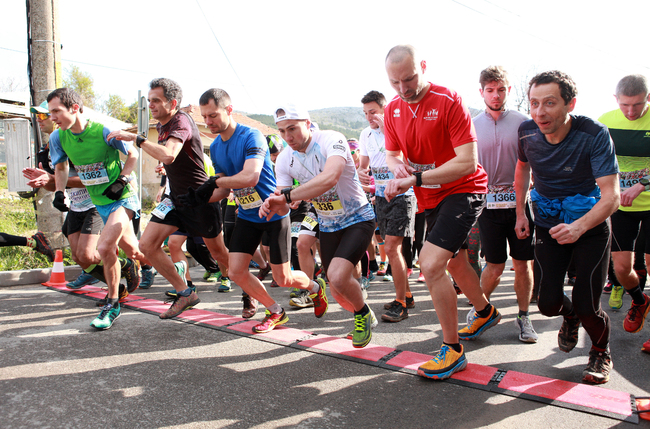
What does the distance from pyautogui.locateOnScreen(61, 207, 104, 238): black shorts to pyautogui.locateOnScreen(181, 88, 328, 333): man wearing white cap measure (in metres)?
1.72

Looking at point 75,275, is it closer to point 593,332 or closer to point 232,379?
point 232,379

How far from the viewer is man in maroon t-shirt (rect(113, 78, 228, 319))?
4.59 meters

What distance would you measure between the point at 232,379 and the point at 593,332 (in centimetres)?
251

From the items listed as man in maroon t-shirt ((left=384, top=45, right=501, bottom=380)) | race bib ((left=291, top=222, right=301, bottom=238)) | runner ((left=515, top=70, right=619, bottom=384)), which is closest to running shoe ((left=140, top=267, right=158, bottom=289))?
race bib ((left=291, top=222, right=301, bottom=238))

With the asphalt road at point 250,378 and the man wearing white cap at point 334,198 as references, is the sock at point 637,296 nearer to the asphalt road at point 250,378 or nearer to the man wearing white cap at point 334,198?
the asphalt road at point 250,378

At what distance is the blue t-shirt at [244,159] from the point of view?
432 centimetres

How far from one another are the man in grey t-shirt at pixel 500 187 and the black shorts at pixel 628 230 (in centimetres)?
85

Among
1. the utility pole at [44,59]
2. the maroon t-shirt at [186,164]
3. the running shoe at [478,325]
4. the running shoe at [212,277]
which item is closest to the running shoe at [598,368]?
the running shoe at [478,325]

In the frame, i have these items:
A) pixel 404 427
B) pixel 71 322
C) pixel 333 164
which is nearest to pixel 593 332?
pixel 404 427

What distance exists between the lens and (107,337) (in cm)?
409

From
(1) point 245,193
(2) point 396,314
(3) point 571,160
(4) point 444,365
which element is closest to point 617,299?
(2) point 396,314

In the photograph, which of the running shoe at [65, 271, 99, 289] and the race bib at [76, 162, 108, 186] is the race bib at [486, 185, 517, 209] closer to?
the race bib at [76, 162, 108, 186]

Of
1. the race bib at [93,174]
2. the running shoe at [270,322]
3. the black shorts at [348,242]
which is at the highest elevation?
the race bib at [93,174]

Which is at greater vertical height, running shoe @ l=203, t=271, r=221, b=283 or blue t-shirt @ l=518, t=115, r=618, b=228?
blue t-shirt @ l=518, t=115, r=618, b=228
